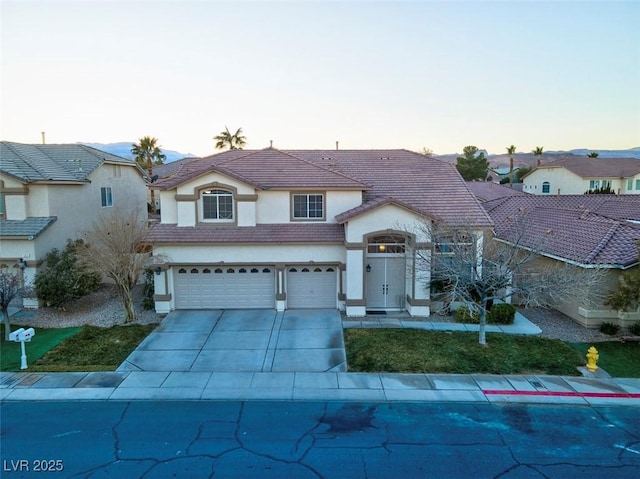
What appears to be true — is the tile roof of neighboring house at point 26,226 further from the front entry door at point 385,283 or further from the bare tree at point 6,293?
the front entry door at point 385,283

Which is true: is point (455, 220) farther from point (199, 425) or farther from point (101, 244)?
point (101, 244)

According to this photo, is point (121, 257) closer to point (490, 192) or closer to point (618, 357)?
point (618, 357)

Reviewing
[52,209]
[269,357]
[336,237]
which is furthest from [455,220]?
[52,209]

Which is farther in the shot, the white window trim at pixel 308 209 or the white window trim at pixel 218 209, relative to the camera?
the white window trim at pixel 308 209

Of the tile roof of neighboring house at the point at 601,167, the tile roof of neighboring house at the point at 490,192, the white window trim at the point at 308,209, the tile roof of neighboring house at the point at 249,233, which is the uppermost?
the tile roof of neighboring house at the point at 601,167

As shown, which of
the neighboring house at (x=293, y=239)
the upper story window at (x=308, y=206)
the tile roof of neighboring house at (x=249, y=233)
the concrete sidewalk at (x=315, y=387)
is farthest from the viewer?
the upper story window at (x=308, y=206)

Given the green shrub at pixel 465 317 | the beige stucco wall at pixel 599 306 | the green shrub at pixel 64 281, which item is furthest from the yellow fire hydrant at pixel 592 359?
the green shrub at pixel 64 281

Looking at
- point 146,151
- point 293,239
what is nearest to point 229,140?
point 146,151
